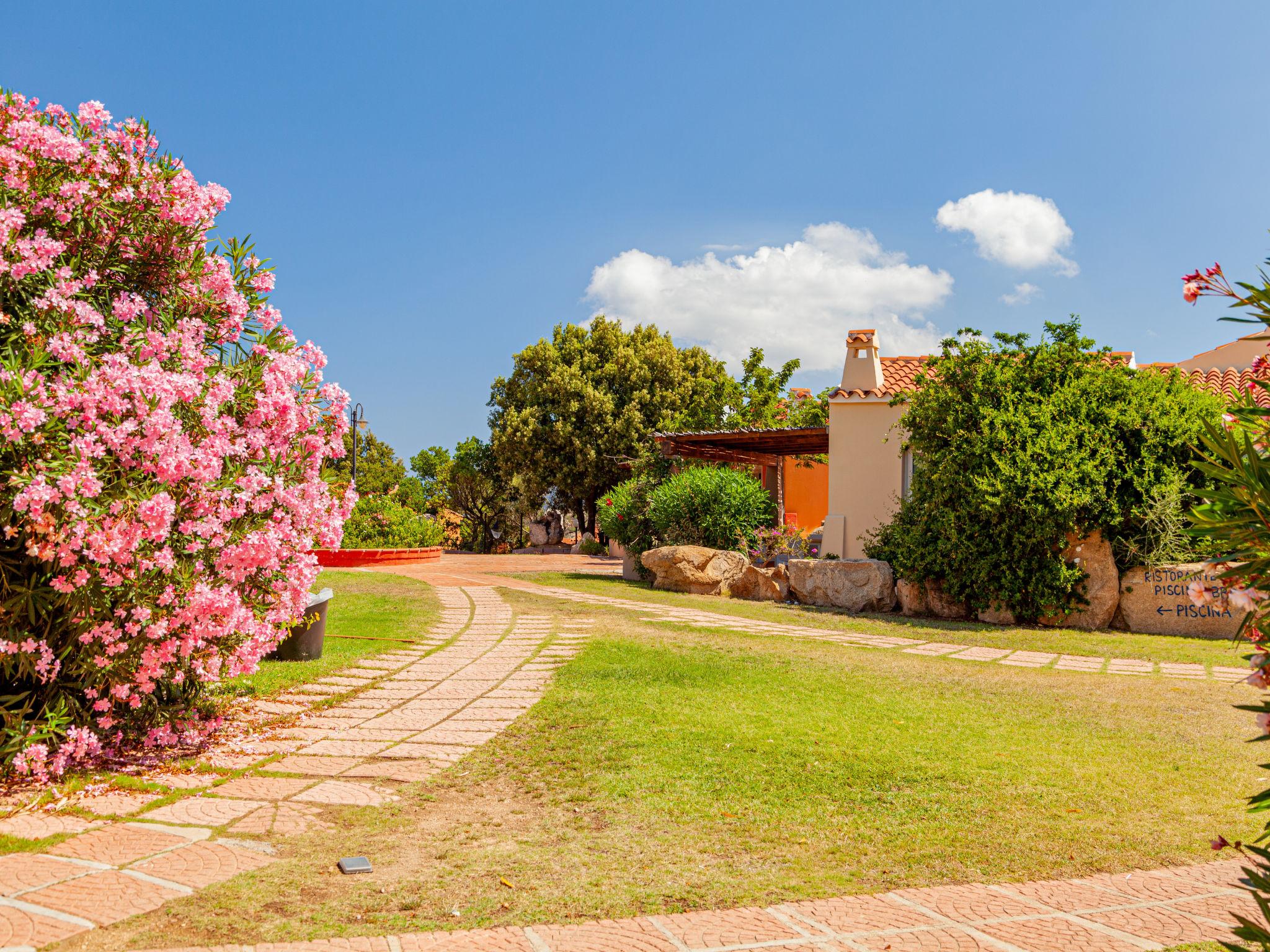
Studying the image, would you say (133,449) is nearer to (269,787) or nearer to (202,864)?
A: (269,787)

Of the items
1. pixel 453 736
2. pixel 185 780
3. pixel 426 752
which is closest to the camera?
pixel 185 780

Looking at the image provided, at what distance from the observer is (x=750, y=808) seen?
4.70 m

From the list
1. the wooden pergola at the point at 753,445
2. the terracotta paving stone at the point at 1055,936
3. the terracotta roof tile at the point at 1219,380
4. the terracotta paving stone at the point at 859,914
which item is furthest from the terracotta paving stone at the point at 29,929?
the wooden pergola at the point at 753,445

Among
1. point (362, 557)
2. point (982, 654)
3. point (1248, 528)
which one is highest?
point (1248, 528)

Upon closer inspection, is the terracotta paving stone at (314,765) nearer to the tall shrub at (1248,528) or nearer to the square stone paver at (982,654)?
the tall shrub at (1248,528)

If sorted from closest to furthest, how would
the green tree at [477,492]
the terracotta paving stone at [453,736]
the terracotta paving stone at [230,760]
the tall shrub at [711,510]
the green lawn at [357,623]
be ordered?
1. the terracotta paving stone at [230,760]
2. the terracotta paving stone at [453,736]
3. the green lawn at [357,623]
4. the tall shrub at [711,510]
5. the green tree at [477,492]

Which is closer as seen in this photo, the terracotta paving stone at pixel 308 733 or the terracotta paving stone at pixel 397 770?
the terracotta paving stone at pixel 397 770

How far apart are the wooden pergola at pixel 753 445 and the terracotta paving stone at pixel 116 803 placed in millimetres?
15032

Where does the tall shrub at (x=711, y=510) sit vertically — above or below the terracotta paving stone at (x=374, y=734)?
above

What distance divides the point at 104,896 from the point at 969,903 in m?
3.33

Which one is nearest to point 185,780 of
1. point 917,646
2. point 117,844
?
point 117,844

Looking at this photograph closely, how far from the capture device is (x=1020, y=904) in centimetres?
355

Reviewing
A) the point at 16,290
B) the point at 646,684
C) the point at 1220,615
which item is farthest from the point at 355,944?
the point at 1220,615

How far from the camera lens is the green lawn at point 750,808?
359cm
